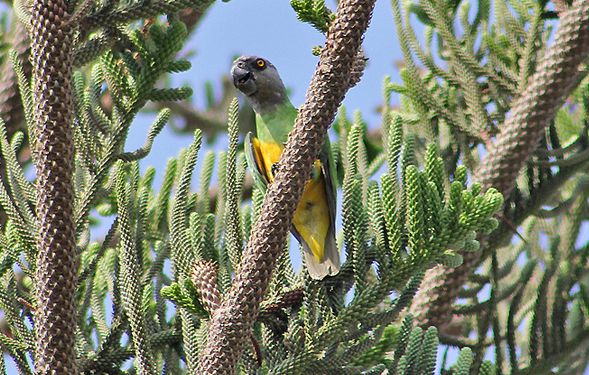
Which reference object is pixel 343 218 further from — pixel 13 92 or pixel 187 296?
pixel 13 92

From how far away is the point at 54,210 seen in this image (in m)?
2.39

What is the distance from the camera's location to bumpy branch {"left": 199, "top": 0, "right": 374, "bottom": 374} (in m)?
2.29

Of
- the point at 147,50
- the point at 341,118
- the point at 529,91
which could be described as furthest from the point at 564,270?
the point at 147,50

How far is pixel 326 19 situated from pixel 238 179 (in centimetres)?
85

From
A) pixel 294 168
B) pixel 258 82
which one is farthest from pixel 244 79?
pixel 294 168

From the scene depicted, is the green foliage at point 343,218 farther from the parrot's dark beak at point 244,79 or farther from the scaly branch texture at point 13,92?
the parrot's dark beak at point 244,79

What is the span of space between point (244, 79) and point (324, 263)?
5.59 ft

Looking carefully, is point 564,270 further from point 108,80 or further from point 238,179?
point 108,80

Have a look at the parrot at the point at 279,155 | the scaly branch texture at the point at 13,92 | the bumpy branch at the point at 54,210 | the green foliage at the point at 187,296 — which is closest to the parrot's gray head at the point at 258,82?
the parrot at the point at 279,155

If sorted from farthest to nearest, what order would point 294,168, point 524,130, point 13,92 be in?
1. point 13,92
2. point 524,130
3. point 294,168

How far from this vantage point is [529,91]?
13.9 feet

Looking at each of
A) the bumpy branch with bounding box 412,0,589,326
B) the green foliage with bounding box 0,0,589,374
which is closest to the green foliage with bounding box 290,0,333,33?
the green foliage with bounding box 0,0,589,374

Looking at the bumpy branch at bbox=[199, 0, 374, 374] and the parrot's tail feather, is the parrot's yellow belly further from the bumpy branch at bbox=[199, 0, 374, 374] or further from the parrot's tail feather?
the bumpy branch at bbox=[199, 0, 374, 374]

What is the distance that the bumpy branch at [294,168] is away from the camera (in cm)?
229
